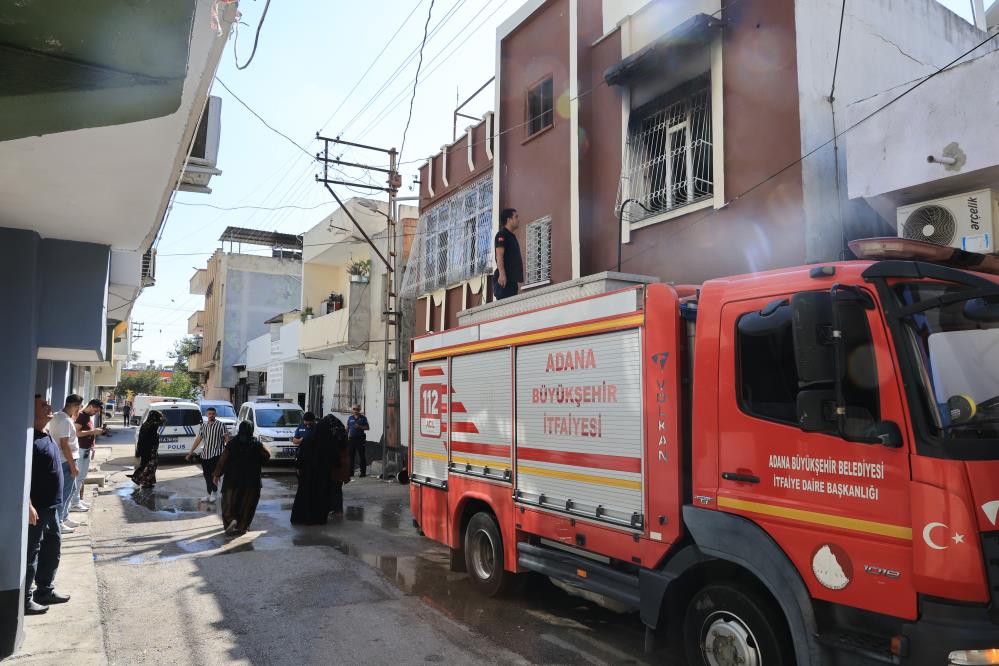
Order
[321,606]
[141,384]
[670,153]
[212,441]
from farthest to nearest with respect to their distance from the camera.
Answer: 1. [141,384]
2. [212,441]
3. [670,153]
4. [321,606]

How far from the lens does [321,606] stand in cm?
632

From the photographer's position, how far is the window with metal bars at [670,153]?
9234 mm

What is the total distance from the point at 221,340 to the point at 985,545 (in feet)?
138

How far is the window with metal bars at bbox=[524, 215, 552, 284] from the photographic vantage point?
1209 cm

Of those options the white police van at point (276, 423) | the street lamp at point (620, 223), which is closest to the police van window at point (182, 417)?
the white police van at point (276, 423)

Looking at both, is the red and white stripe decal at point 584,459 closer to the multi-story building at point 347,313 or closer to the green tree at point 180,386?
the multi-story building at point 347,313

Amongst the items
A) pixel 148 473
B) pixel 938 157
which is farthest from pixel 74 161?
pixel 148 473

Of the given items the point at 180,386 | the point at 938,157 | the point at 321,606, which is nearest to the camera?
the point at 321,606

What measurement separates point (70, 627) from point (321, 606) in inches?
77.1

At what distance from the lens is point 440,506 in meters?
7.61

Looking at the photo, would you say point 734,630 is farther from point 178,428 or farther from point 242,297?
point 242,297

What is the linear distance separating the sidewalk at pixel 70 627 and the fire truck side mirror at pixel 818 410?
4.77 metres

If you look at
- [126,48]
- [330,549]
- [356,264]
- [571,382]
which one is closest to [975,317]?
[571,382]

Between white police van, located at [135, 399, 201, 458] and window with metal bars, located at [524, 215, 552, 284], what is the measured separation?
1214 cm
